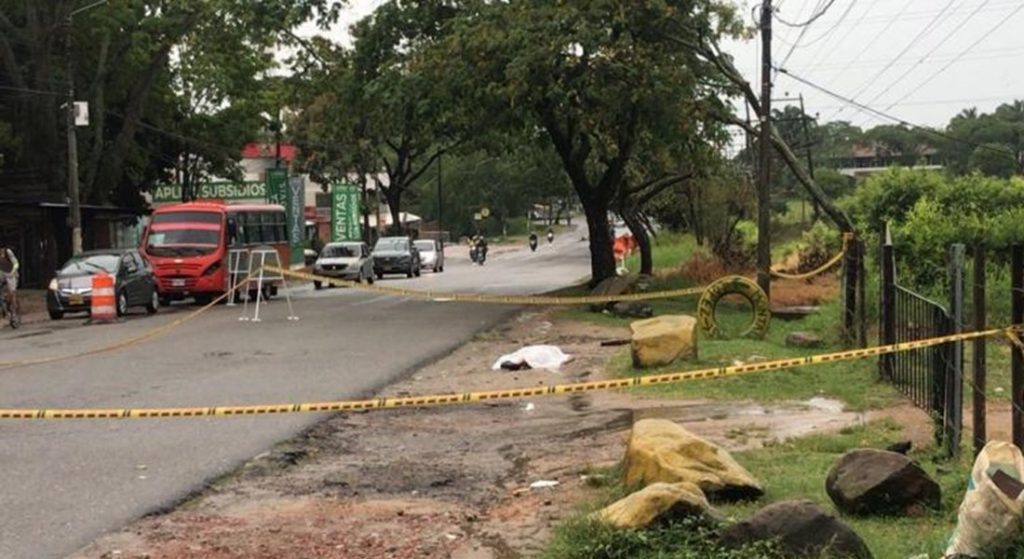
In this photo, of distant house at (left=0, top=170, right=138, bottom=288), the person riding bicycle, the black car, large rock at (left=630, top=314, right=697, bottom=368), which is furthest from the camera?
distant house at (left=0, top=170, right=138, bottom=288)

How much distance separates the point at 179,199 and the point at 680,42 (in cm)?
3397

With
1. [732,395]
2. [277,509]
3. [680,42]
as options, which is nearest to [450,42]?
[680,42]

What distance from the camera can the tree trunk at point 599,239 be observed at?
1196 inches

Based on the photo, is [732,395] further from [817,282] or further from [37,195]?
[37,195]

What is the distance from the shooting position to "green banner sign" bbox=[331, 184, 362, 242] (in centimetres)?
5694

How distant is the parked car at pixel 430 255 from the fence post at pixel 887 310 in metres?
42.6

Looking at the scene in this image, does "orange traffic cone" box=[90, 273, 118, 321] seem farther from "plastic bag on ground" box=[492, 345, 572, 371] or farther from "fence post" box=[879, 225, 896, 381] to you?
"fence post" box=[879, 225, 896, 381]

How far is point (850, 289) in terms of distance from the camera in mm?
15438

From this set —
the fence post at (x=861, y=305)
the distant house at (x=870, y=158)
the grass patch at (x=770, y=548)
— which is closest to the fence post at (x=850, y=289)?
the fence post at (x=861, y=305)

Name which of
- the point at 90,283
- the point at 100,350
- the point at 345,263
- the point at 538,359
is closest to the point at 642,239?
the point at 345,263

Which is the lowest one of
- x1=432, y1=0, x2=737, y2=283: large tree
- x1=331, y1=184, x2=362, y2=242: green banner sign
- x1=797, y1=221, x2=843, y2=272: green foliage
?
x1=797, y1=221, x2=843, y2=272: green foliage

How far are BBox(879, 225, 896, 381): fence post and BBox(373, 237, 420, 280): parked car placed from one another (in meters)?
35.8

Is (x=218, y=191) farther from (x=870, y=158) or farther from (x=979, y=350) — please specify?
(x=870, y=158)

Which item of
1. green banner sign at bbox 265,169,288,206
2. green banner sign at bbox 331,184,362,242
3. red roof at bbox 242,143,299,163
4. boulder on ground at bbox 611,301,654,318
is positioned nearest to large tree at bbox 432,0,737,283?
boulder on ground at bbox 611,301,654,318
